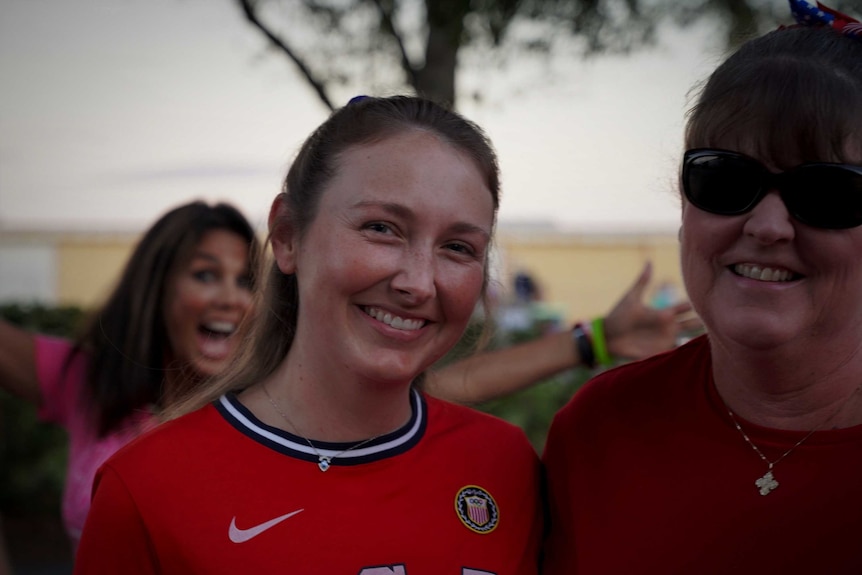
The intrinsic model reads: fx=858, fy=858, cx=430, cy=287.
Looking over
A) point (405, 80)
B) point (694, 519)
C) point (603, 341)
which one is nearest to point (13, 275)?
point (405, 80)

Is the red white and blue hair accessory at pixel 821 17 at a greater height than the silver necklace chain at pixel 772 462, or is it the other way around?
the red white and blue hair accessory at pixel 821 17

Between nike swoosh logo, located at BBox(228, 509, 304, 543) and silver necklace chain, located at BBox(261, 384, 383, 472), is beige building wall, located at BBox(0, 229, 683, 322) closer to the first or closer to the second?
silver necklace chain, located at BBox(261, 384, 383, 472)

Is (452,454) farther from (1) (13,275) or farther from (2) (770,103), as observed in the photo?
(1) (13,275)

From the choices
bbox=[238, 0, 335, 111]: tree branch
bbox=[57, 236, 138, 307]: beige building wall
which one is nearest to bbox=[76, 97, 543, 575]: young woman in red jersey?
bbox=[238, 0, 335, 111]: tree branch

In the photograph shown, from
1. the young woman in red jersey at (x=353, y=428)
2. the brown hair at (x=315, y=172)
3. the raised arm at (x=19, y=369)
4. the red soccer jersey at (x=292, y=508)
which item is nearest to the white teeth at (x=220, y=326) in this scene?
the raised arm at (x=19, y=369)

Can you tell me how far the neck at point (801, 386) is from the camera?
1.92m

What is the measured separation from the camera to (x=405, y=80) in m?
5.12

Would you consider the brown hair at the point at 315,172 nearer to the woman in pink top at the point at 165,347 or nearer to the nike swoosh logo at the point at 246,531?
the nike swoosh logo at the point at 246,531

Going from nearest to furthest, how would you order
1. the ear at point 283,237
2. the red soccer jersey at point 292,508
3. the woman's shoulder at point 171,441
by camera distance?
1. the red soccer jersey at point 292,508
2. the woman's shoulder at point 171,441
3. the ear at point 283,237

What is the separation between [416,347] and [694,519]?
0.76 m

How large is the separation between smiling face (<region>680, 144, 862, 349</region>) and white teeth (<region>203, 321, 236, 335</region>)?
7.24 ft

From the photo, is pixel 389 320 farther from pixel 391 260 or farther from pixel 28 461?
pixel 28 461

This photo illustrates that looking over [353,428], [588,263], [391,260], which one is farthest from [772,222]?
[588,263]

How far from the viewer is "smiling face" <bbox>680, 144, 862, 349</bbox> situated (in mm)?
1815
